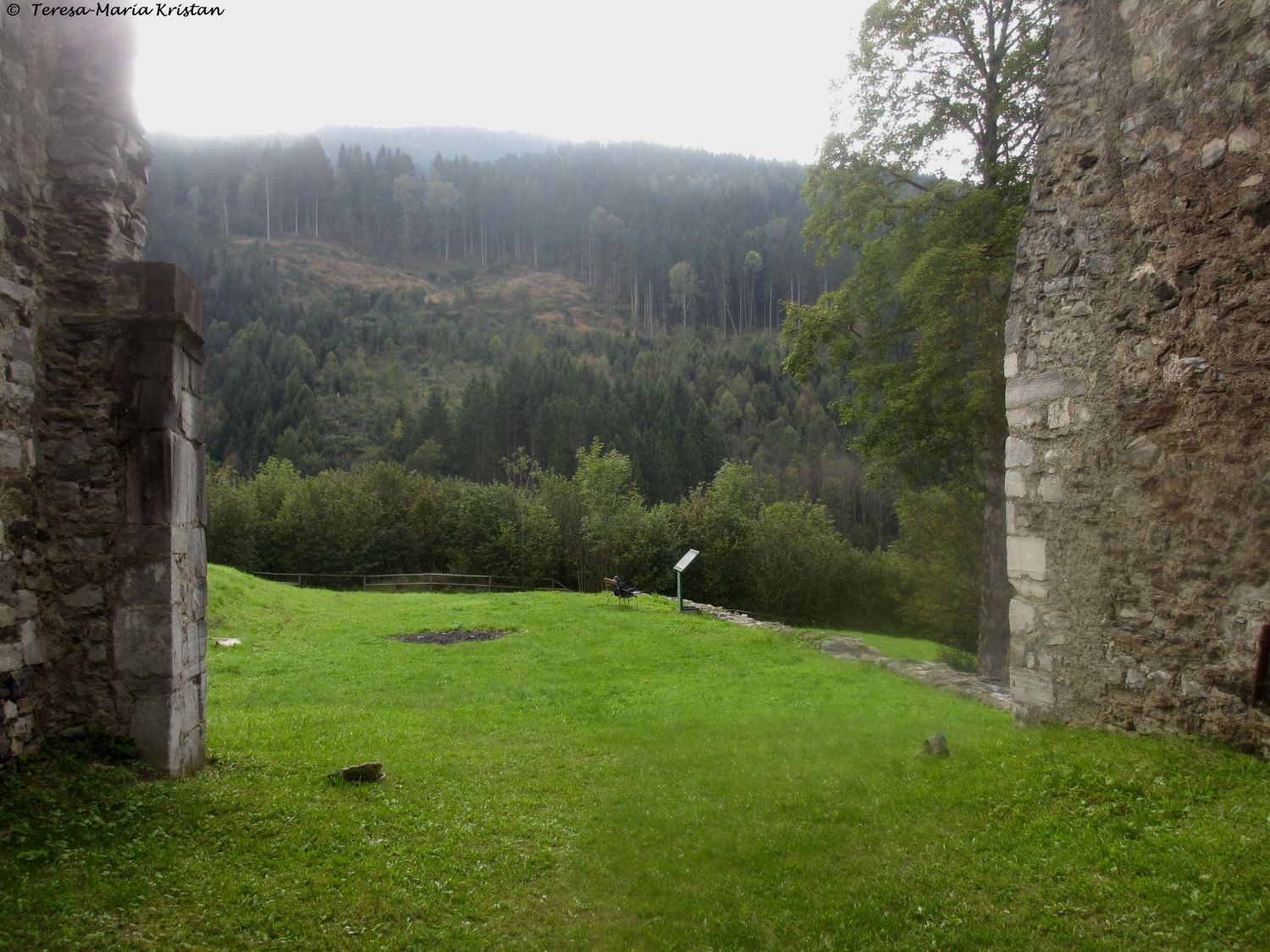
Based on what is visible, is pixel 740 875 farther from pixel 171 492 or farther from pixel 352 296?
pixel 352 296

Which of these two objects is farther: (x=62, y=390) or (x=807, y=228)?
(x=807, y=228)

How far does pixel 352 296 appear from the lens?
94.9 m

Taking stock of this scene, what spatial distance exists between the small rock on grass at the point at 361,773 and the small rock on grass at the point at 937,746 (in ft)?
15.9

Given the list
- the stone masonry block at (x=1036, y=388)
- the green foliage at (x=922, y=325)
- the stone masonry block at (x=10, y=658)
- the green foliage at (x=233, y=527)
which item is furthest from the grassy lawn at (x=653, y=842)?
the green foliage at (x=233, y=527)

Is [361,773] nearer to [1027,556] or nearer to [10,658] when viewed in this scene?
[10,658]

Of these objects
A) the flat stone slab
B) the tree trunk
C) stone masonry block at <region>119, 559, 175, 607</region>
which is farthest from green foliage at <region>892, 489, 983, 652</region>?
stone masonry block at <region>119, 559, 175, 607</region>

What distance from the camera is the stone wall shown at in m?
5.34

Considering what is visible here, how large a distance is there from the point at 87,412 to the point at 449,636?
456 inches

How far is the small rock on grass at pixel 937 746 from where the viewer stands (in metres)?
6.67

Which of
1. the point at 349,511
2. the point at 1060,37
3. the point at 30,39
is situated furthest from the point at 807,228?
the point at 349,511

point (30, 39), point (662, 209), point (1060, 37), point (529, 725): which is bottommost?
point (529, 725)

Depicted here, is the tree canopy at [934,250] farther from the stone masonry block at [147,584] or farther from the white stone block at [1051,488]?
the stone masonry block at [147,584]

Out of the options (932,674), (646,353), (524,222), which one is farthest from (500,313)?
(932,674)

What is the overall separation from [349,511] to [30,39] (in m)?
34.0
